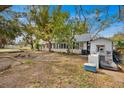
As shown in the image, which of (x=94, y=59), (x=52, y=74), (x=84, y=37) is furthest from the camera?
(x=84, y=37)

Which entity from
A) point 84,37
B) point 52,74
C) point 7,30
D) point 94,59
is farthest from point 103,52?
point 7,30

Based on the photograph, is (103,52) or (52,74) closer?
(52,74)

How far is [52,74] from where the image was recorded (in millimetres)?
2053

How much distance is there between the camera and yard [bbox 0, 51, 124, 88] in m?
1.91

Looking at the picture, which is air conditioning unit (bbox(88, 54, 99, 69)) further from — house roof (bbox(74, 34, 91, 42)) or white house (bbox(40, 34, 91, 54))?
house roof (bbox(74, 34, 91, 42))

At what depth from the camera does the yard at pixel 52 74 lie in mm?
1910

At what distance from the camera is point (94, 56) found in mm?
2197

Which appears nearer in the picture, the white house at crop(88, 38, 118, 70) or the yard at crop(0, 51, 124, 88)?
the yard at crop(0, 51, 124, 88)

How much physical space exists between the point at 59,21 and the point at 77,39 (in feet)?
1.30

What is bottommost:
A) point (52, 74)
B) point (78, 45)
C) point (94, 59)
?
point (52, 74)

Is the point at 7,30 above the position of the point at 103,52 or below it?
above

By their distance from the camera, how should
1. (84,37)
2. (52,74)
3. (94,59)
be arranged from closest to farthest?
(52,74), (94,59), (84,37)

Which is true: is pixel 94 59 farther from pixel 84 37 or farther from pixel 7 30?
pixel 7 30

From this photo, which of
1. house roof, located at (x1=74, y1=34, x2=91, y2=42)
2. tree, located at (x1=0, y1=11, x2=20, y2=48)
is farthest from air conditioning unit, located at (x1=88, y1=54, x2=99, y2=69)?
tree, located at (x1=0, y1=11, x2=20, y2=48)
